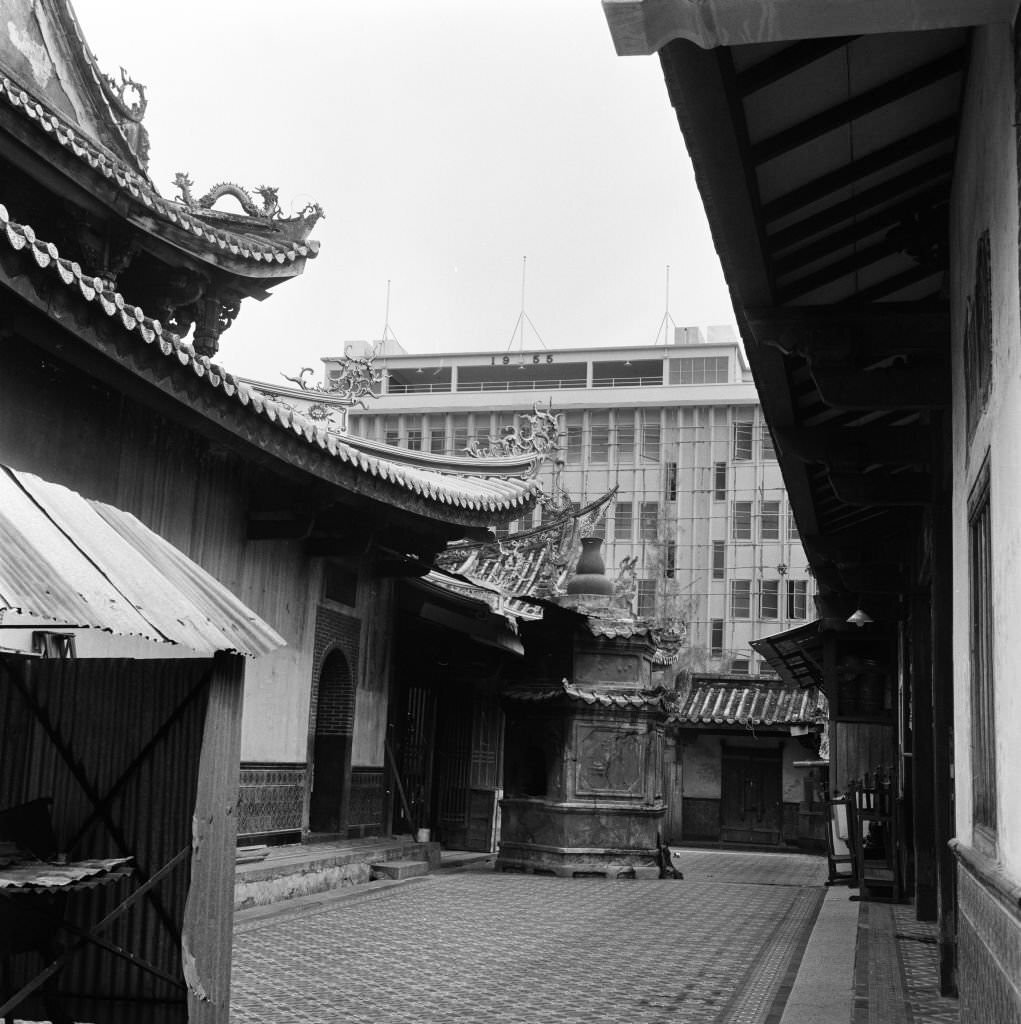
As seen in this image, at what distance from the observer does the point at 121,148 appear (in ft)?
40.8

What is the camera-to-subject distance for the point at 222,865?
586cm

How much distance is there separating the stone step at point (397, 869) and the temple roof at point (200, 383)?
392 cm

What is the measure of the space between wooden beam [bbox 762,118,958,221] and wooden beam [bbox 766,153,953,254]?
0.72ft

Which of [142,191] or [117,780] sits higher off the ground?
[142,191]

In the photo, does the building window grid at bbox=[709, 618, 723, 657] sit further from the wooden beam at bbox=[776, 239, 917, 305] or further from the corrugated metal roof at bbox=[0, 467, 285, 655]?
the corrugated metal roof at bbox=[0, 467, 285, 655]

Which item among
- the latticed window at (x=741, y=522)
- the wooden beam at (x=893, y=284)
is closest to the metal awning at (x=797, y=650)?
the wooden beam at (x=893, y=284)

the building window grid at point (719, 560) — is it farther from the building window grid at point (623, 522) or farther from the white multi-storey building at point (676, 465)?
the building window grid at point (623, 522)

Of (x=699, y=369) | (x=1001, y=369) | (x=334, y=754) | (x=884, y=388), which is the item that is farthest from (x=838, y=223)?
(x=699, y=369)

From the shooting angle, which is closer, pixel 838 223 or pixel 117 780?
pixel 117 780

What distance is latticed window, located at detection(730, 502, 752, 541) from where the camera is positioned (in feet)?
158

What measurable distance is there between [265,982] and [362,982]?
2.00 feet

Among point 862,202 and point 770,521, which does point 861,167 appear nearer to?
point 862,202

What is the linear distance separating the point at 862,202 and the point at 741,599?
42009mm

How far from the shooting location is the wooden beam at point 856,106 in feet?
17.2
